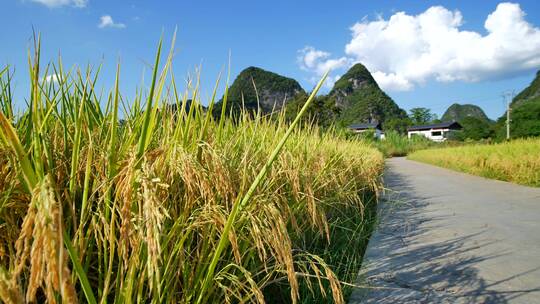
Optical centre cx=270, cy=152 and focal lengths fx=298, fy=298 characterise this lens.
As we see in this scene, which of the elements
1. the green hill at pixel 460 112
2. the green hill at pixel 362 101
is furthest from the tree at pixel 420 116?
the green hill at pixel 460 112

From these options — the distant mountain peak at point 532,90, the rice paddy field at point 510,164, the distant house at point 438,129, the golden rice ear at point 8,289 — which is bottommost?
the rice paddy field at point 510,164

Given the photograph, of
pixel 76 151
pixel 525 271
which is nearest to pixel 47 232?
pixel 76 151

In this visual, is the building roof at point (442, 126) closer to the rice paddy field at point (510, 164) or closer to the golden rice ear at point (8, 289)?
the rice paddy field at point (510, 164)

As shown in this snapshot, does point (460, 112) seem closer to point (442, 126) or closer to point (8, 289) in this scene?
point (442, 126)

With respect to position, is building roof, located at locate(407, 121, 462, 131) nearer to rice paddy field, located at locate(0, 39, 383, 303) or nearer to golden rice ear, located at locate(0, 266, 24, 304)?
rice paddy field, located at locate(0, 39, 383, 303)

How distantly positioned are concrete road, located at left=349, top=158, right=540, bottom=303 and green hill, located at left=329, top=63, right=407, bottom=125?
270ft

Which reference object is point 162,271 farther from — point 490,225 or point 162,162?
point 490,225

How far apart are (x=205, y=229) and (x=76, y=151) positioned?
0.50 m

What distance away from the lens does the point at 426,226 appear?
3477 millimetres

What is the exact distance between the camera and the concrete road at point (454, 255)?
1857mm

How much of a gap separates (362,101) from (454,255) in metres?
106

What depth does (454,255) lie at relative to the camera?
2.52 meters

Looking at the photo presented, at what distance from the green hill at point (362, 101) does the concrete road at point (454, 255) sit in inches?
3245

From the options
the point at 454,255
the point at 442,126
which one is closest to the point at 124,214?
the point at 454,255
